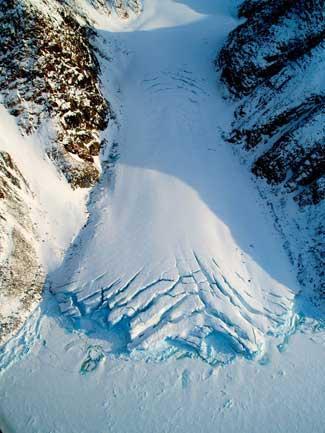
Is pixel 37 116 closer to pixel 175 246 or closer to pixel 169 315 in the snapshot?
pixel 175 246

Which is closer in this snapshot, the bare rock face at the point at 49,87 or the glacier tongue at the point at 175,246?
the glacier tongue at the point at 175,246

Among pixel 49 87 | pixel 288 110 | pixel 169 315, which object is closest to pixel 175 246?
pixel 169 315

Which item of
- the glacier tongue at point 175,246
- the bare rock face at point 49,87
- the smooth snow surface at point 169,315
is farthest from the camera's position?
the bare rock face at point 49,87

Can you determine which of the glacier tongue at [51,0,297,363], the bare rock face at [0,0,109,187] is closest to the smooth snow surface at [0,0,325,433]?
the glacier tongue at [51,0,297,363]

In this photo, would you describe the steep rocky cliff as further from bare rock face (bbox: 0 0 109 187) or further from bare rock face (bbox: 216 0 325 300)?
bare rock face (bbox: 216 0 325 300)

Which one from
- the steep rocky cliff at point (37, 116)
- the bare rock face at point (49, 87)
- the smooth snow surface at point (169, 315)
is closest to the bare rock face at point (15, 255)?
the steep rocky cliff at point (37, 116)

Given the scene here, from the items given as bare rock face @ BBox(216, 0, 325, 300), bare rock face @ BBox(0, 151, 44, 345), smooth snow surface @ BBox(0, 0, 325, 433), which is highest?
bare rock face @ BBox(216, 0, 325, 300)

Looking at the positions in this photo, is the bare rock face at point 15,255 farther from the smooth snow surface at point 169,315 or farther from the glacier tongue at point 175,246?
the glacier tongue at point 175,246

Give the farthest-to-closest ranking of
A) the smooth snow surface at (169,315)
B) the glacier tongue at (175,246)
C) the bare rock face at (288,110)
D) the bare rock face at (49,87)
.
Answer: the bare rock face at (49,87), the bare rock face at (288,110), the glacier tongue at (175,246), the smooth snow surface at (169,315)
